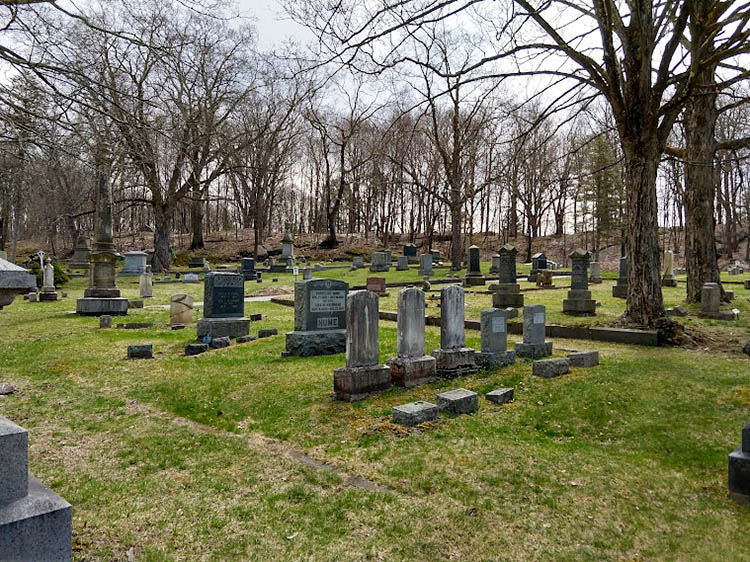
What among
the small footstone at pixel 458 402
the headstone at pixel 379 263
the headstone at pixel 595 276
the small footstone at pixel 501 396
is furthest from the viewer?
the headstone at pixel 379 263

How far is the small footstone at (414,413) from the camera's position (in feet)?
18.2

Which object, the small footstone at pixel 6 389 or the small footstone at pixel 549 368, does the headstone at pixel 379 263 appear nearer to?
the small footstone at pixel 549 368

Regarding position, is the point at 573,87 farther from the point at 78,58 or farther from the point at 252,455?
the point at 252,455

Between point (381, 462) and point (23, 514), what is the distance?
3145 millimetres

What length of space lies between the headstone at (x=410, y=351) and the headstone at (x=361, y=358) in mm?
236

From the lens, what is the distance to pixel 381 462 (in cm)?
466

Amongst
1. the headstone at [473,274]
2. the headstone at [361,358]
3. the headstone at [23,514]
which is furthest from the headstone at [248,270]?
the headstone at [23,514]

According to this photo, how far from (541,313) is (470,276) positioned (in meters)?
16.1

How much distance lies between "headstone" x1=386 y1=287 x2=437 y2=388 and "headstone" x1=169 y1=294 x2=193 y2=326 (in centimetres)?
777

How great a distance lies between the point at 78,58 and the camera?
6.77 meters

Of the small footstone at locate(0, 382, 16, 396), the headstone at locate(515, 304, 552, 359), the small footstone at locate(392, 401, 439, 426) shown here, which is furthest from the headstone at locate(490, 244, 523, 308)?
the small footstone at locate(0, 382, 16, 396)

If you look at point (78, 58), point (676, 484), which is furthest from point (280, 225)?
point (676, 484)

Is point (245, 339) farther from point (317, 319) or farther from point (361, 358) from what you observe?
point (361, 358)

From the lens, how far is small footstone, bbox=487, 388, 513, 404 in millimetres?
6285
